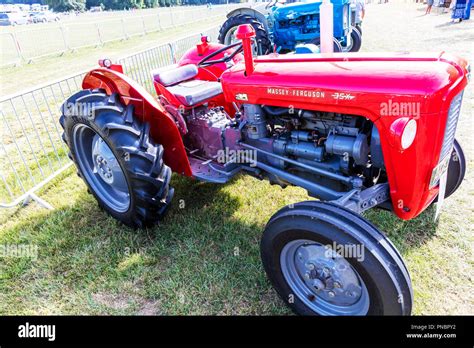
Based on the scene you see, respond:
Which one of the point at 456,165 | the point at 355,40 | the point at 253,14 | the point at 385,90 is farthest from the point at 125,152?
the point at 355,40

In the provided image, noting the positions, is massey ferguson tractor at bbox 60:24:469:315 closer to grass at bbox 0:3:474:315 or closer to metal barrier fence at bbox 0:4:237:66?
grass at bbox 0:3:474:315

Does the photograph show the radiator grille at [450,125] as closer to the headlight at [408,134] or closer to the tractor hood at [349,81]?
the tractor hood at [349,81]

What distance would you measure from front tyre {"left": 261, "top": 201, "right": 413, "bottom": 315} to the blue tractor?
18.9 feet

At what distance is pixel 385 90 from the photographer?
191 cm

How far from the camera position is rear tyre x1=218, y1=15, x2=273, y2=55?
22.6ft

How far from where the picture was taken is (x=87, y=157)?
11.1ft

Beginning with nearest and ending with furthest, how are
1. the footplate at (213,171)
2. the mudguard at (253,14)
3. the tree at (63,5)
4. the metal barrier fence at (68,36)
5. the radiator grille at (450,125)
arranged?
the radiator grille at (450,125) < the footplate at (213,171) < the mudguard at (253,14) < the metal barrier fence at (68,36) < the tree at (63,5)

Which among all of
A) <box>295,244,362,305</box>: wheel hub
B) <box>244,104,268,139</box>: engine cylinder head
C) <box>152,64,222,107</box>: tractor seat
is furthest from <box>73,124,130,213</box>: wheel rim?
<box>295,244,362,305</box>: wheel hub

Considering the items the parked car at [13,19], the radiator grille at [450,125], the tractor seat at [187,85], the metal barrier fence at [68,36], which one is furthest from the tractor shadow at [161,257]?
the parked car at [13,19]

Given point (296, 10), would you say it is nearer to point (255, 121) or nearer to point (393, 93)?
point (255, 121)

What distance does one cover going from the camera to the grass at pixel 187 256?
2.45 m

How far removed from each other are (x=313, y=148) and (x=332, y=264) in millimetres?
804

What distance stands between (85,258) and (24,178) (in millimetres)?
2029
